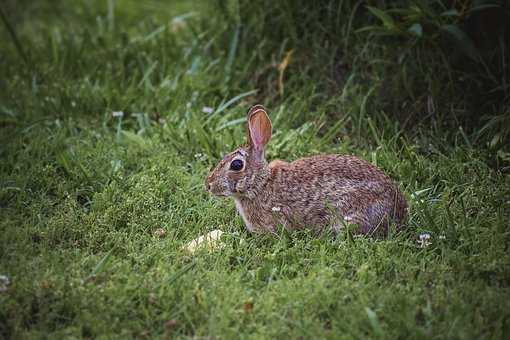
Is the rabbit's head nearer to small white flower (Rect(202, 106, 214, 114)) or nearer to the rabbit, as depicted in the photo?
the rabbit

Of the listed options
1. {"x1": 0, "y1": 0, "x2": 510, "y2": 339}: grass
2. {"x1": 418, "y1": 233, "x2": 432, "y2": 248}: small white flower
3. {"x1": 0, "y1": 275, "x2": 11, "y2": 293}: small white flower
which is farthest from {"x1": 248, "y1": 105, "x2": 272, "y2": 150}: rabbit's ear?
{"x1": 0, "y1": 275, "x2": 11, "y2": 293}: small white flower

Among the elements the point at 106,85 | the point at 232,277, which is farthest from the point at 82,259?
the point at 106,85

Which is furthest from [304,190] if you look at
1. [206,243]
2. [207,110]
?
[207,110]

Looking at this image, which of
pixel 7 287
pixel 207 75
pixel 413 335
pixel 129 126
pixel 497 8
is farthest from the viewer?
pixel 207 75

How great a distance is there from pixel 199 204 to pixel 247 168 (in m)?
0.45

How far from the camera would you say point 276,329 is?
3.63 m

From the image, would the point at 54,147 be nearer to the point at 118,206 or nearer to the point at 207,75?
the point at 118,206

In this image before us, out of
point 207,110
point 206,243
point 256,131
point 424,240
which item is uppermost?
point 256,131

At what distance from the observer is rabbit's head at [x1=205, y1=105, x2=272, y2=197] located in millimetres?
4715

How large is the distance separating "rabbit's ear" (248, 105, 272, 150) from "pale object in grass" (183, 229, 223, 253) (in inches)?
25.6

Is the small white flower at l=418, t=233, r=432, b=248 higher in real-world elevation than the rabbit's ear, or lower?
lower

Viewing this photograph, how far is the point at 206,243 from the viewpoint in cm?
441

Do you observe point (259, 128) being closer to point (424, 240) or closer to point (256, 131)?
point (256, 131)

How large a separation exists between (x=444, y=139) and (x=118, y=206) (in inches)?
94.0
